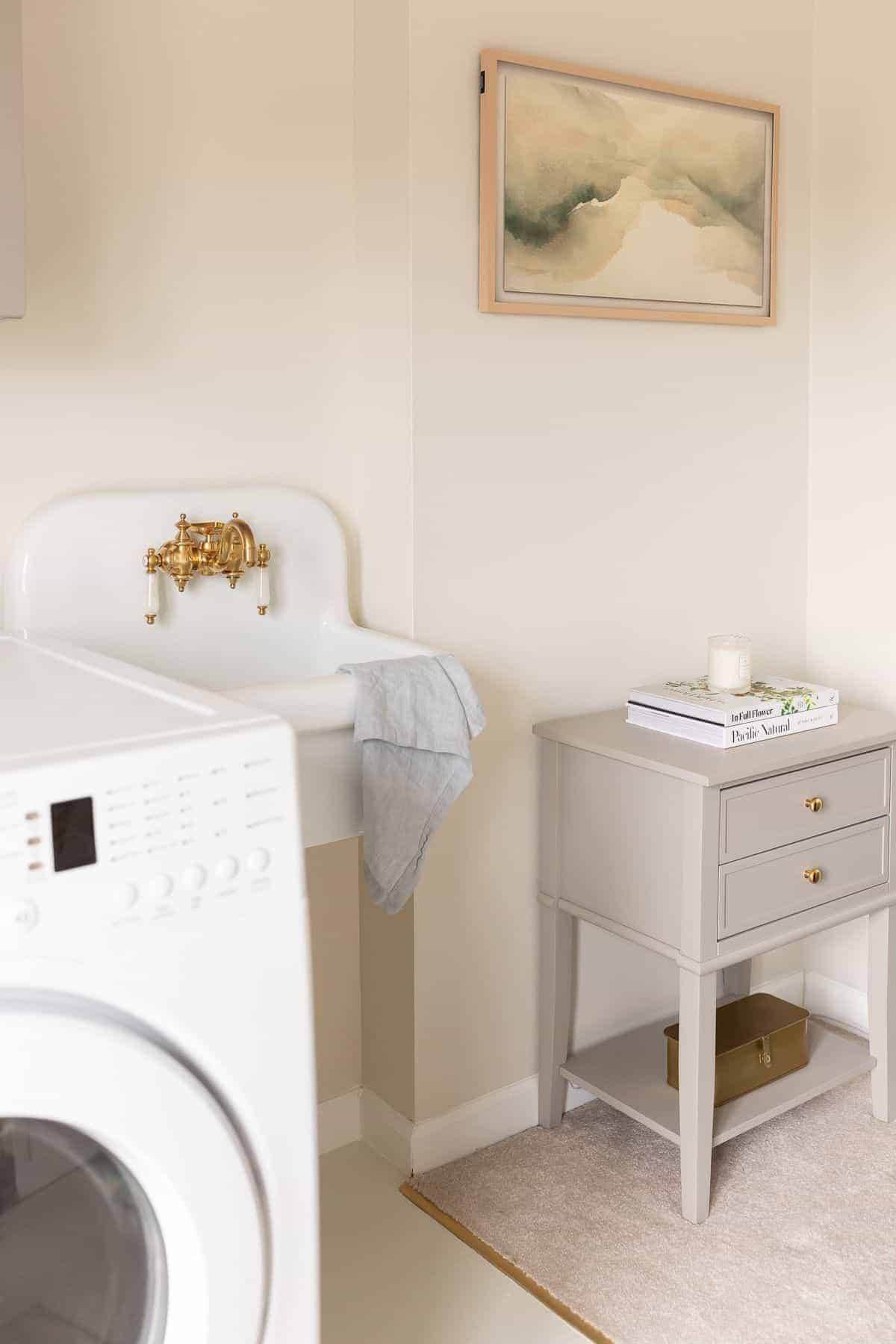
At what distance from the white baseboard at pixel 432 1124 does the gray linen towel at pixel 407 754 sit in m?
0.57

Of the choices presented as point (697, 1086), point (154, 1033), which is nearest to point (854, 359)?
point (697, 1086)

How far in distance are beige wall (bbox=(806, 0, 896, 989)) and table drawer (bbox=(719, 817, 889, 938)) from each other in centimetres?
40

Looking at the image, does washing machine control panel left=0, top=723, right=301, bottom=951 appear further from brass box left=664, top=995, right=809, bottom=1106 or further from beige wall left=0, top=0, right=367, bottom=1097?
brass box left=664, top=995, right=809, bottom=1106

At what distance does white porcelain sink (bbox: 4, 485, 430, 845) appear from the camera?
5.21 feet

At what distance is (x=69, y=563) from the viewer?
1.74 metres

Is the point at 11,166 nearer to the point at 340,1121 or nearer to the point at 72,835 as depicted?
the point at 72,835

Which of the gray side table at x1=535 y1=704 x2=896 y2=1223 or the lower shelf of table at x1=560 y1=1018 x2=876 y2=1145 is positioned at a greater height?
the gray side table at x1=535 y1=704 x2=896 y2=1223

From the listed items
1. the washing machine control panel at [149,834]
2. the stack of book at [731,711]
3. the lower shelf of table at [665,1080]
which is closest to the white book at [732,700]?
the stack of book at [731,711]

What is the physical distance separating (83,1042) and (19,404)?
1031mm

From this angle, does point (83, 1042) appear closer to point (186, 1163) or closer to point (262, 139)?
point (186, 1163)

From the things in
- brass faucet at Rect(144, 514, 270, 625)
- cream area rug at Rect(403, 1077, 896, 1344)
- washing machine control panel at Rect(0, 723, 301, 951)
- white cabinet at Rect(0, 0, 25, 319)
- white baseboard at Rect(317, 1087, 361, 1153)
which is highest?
white cabinet at Rect(0, 0, 25, 319)

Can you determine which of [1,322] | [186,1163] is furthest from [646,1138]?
Result: [1,322]

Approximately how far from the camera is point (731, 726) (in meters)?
1.97

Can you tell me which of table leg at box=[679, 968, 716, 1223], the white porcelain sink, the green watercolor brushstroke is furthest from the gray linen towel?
the green watercolor brushstroke
